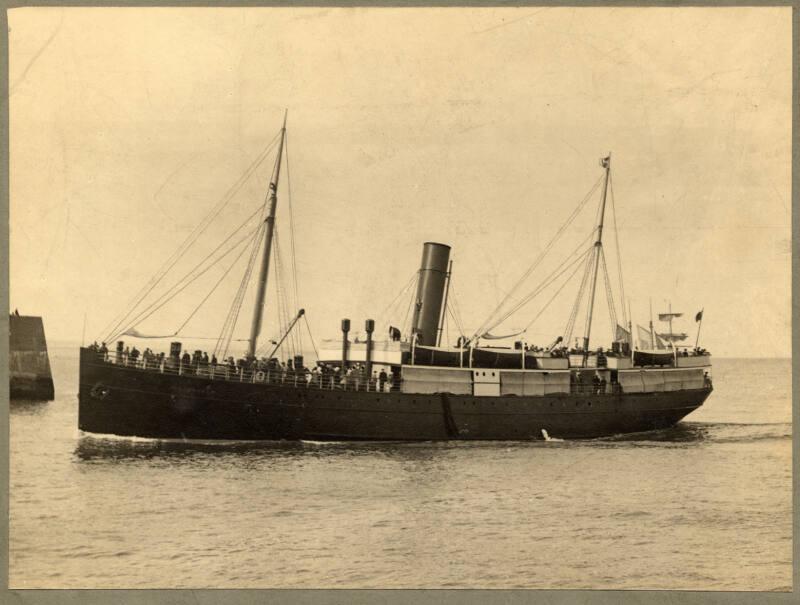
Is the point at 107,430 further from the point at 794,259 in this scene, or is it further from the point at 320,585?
the point at 794,259

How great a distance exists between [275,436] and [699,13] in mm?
14003

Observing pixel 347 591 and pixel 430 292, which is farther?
pixel 430 292

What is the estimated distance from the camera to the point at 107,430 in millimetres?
20859

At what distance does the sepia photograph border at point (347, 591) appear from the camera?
516 inches

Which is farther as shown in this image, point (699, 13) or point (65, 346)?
point (65, 346)

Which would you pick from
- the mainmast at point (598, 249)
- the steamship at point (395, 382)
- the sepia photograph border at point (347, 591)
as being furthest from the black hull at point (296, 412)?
the sepia photograph border at point (347, 591)

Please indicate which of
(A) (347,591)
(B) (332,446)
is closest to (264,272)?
(B) (332,446)

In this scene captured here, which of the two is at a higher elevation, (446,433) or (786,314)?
(786,314)

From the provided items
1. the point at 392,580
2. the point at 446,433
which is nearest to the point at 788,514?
the point at 392,580

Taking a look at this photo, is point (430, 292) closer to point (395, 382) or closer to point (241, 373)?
point (395, 382)

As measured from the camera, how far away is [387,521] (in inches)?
588

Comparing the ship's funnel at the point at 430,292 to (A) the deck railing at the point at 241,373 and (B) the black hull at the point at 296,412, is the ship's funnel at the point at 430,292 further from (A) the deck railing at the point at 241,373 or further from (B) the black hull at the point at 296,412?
(A) the deck railing at the point at 241,373

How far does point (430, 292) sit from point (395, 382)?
273 centimetres

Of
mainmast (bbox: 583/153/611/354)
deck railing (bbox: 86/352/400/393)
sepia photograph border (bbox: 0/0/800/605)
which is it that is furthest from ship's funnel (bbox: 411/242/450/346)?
sepia photograph border (bbox: 0/0/800/605)
